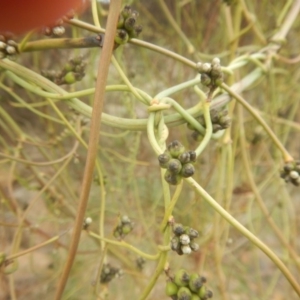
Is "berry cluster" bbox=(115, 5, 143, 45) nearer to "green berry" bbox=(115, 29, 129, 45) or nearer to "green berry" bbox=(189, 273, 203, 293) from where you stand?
"green berry" bbox=(115, 29, 129, 45)

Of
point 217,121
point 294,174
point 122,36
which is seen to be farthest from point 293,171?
point 122,36

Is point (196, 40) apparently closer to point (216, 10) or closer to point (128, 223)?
point (216, 10)

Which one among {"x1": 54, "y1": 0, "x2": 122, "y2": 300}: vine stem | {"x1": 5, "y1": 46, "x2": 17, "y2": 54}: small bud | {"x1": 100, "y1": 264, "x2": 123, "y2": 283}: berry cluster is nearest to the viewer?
{"x1": 54, "y1": 0, "x2": 122, "y2": 300}: vine stem

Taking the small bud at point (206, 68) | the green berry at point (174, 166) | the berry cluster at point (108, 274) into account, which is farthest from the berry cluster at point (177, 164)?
the berry cluster at point (108, 274)

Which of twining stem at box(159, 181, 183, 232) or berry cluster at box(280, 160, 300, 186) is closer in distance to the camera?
twining stem at box(159, 181, 183, 232)

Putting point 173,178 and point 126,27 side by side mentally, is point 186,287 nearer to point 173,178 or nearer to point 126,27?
point 173,178

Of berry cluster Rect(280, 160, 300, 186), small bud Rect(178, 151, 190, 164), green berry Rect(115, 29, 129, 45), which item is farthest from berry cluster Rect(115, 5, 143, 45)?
berry cluster Rect(280, 160, 300, 186)
